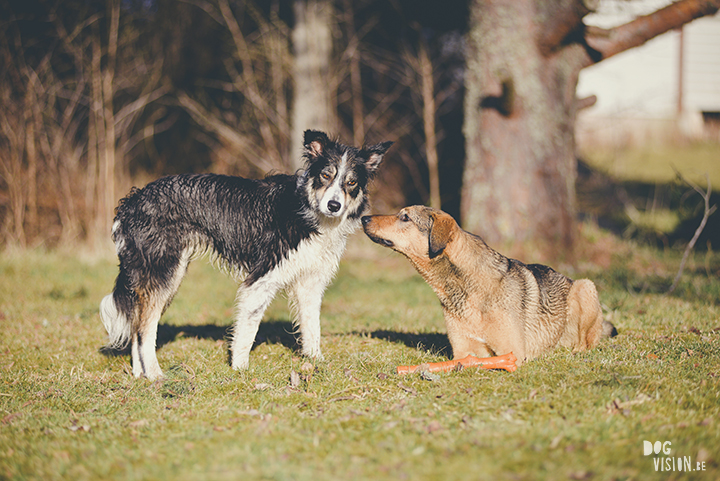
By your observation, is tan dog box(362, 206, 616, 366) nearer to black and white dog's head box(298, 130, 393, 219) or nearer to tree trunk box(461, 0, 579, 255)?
black and white dog's head box(298, 130, 393, 219)

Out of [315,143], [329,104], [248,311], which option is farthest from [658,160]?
[248,311]

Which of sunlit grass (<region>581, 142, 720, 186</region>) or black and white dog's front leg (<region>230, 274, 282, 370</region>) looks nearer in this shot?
black and white dog's front leg (<region>230, 274, 282, 370</region>)

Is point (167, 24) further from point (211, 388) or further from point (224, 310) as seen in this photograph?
point (211, 388)

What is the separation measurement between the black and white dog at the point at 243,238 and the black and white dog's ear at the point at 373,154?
12 millimetres

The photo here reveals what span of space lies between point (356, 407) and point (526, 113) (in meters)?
7.09

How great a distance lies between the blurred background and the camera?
9.43m

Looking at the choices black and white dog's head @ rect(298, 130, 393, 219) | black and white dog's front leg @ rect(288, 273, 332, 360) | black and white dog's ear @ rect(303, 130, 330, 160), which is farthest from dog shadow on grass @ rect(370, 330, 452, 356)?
black and white dog's ear @ rect(303, 130, 330, 160)

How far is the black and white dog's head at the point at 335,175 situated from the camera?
4910mm

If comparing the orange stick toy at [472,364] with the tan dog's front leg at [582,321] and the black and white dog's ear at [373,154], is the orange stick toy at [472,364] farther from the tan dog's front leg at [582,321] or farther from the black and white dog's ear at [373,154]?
the black and white dog's ear at [373,154]

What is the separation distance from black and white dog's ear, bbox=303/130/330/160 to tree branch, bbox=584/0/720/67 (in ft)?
21.2

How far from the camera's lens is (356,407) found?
3996mm

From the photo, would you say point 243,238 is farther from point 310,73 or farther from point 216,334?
point 310,73

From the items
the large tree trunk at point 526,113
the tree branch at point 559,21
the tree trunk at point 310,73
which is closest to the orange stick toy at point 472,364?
the large tree trunk at point 526,113

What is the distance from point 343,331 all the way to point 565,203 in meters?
5.36
